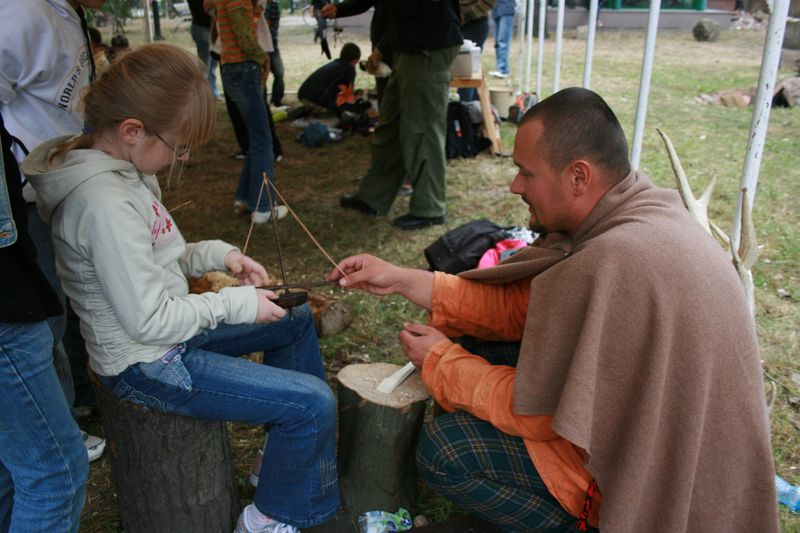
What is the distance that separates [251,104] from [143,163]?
3.19 metres

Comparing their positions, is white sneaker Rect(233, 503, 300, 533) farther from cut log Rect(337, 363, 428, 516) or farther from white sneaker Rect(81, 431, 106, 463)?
white sneaker Rect(81, 431, 106, 463)

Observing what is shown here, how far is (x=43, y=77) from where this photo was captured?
2.15 m

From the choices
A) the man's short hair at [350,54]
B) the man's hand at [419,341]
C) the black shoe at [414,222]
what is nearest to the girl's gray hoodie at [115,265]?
the man's hand at [419,341]

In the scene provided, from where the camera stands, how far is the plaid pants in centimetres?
194

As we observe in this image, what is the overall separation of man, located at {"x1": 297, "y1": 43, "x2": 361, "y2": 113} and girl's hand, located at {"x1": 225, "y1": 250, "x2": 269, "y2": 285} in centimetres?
644

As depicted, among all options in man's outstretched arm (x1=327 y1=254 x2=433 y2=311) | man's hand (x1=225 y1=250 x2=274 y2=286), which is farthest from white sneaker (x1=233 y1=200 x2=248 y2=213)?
man's hand (x1=225 y1=250 x2=274 y2=286)

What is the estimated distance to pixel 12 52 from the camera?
6.70ft

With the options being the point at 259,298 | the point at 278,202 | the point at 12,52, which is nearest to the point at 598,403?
the point at 259,298

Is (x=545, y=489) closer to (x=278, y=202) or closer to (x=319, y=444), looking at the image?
(x=319, y=444)

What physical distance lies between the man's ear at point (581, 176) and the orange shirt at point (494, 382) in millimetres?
548

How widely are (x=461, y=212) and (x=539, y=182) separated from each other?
361 cm

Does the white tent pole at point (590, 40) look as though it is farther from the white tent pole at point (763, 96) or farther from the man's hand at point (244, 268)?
the man's hand at point (244, 268)

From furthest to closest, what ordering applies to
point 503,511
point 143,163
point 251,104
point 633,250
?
point 251,104 < point 503,511 < point 143,163 < point 633,250

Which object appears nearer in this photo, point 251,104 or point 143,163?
point 143,163
